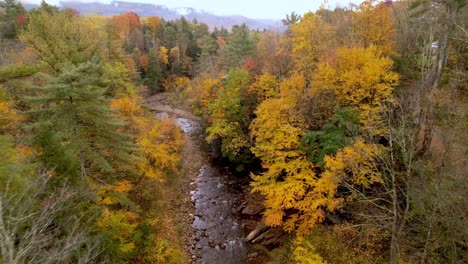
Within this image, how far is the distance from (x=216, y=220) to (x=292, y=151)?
27.2 ft

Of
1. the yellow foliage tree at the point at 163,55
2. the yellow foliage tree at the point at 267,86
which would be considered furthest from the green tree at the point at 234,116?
the yellow foliage tree at the point at 163,55

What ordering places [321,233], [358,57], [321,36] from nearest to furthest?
[321,233] → [358,57] → [321,36]

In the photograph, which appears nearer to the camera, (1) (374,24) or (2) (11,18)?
(1) (374,24)

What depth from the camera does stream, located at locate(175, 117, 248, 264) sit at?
18188 mm

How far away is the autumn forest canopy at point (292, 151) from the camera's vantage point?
9.34 m

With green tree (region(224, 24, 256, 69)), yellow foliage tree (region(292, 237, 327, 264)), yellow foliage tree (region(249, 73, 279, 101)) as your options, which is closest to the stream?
yellow foliage tree (region(292, 237, 327, 264))

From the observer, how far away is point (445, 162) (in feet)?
40.0

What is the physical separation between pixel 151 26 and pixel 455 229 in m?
75.2

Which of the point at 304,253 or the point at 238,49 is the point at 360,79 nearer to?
the point at 304,253

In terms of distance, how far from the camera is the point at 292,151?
57.3 ft

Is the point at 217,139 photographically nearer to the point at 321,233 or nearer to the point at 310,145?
the point at 310,145

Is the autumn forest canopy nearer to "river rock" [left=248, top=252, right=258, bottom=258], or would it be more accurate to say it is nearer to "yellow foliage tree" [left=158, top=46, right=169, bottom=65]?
"river rock" [left=248, top=252, right=258, bottom=258]

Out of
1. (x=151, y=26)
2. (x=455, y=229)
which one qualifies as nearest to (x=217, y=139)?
(x=455, y=229)

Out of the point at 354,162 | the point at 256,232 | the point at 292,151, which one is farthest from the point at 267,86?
the point at 354,162
